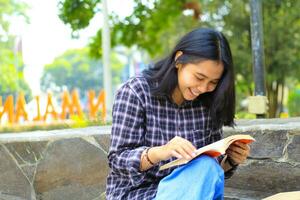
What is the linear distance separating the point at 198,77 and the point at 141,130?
26 centimetres

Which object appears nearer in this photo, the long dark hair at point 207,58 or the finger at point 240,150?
the long dark hair at point 207,58

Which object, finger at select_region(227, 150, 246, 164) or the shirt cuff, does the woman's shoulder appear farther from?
finger at select_region(227, 150, 246, 164)

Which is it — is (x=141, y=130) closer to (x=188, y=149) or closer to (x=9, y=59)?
(x=188, y=149)

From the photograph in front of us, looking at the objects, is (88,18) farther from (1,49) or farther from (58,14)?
(1,49)

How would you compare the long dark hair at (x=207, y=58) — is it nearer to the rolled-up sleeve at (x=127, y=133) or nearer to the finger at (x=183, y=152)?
the rolled-up sleeve at (x=127, y=133)

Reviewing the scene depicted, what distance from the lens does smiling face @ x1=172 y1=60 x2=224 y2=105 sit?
1.66 m

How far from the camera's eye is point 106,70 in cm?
743

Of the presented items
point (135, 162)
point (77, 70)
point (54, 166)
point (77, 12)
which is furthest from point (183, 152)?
point (77, 70)

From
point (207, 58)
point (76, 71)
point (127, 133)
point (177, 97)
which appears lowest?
point (127, 133)

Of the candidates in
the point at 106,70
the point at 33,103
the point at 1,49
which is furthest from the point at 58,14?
the point at 1,49

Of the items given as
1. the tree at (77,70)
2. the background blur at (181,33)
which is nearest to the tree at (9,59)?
the background blur at (181,33)

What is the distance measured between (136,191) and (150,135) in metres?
0.19

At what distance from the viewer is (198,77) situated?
1677 mm

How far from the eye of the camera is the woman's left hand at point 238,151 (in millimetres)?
1772
